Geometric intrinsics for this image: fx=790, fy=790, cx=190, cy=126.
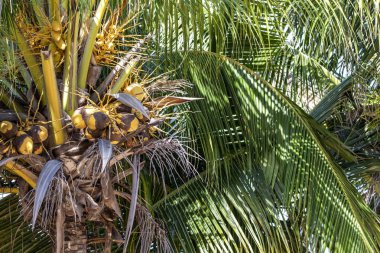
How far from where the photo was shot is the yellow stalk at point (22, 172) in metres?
3.57

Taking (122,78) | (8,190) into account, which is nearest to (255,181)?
(8,190)

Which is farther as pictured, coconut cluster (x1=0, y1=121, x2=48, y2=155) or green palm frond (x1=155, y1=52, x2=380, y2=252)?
green palm frond (x1=155, y1=52, x2=380, y2=252)

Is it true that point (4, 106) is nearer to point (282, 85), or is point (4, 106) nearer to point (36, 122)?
point (36, 122)

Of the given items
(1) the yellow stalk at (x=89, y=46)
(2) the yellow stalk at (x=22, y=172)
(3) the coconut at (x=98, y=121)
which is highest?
(1) the yellow stalk at (x=89, y=46)

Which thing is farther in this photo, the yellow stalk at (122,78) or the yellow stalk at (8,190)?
the yellow stalk at (8,190)

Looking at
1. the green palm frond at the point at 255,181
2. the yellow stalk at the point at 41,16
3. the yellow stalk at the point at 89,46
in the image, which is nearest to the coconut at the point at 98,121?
the yellow stalk at the point at 89,46

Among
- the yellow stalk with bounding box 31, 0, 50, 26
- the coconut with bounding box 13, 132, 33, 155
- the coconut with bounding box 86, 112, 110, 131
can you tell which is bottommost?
the coconut with bounding box 13, 132, 33, 155

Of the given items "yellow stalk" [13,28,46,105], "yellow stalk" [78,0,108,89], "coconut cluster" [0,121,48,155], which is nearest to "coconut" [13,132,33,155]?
"coconut cluster" [0,121,48,155]

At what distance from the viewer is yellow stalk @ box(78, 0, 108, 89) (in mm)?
3717

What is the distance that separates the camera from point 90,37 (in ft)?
12.2

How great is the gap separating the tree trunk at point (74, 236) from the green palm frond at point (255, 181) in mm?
1199

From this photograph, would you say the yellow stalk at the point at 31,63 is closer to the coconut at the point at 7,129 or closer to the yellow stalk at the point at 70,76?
the yellow stalk at the point at 70,76

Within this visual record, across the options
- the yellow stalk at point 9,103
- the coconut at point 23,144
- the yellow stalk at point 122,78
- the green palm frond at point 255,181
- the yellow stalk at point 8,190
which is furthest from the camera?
the green palm frond at point 255,181

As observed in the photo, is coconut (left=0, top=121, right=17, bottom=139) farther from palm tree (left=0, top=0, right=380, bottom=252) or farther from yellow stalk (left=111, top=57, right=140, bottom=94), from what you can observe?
yellow stalk (left=111, top=57, right=140, bottom=94)
